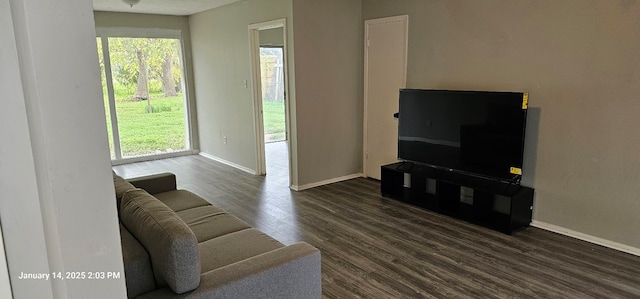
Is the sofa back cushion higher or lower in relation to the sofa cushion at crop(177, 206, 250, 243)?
higher

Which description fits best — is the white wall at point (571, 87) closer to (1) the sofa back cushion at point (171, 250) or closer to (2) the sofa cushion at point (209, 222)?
(2) the sofa cushion at point (209, 222)

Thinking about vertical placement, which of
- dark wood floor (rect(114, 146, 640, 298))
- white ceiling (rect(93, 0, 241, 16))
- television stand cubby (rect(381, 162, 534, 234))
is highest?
white ceiling (rect(93, 0, 241, 16))

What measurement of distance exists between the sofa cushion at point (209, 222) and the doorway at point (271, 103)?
7.23ft

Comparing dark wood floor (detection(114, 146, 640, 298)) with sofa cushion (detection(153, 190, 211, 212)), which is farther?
sofa cushion (detection(153, 190, 211, 212))

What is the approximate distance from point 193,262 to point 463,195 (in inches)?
130

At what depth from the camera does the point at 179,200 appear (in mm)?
3203

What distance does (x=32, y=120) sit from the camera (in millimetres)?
994

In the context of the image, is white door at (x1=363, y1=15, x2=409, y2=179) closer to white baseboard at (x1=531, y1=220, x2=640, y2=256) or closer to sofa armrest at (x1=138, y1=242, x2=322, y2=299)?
white baseboard at (x1=531, y1=220, x2=640, y2=256)

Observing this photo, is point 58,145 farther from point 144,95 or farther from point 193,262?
point 144,95

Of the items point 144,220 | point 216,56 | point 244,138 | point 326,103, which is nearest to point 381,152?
point 326,103

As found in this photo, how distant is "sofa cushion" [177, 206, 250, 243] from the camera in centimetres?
261

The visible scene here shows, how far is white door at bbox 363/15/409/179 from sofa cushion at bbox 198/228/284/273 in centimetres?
289

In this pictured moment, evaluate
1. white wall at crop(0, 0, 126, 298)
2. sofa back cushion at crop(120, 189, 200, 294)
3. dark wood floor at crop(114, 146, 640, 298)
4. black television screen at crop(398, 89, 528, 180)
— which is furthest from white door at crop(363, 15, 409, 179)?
white wall at crop(0, 0, 126, 298)

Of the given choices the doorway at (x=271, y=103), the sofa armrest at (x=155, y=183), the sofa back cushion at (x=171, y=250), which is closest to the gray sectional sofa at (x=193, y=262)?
the sofa back cushion at (x=171, y=250)
